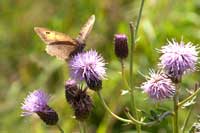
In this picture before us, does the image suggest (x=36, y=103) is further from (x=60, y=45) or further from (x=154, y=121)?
(x=154, y=121)

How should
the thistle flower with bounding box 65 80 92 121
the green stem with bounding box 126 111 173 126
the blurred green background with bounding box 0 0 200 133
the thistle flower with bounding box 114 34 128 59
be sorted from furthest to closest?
the blurred green background with bounding box 0 0 200 133, the thistle flower with bounding box 114 34 128 59, the thistle flower with bounding box 65 80 92 121, the green stem with bounding box 126 111 173 126

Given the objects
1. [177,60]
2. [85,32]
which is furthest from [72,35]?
[177,60]

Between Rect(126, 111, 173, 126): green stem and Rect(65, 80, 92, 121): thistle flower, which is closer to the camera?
Rect(126, 111, 173, 126): green stem

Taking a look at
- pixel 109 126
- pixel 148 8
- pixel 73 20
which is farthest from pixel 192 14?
pixel 109 126

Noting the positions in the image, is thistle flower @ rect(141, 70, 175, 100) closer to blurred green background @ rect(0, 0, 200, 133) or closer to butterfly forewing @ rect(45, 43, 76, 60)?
butterfly forewing @ rect(45, 43, 76, 60)

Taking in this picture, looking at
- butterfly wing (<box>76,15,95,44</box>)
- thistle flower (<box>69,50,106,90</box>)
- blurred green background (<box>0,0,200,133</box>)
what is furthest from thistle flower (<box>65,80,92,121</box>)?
blurred green background (<box>0,0,200,133</box>)
